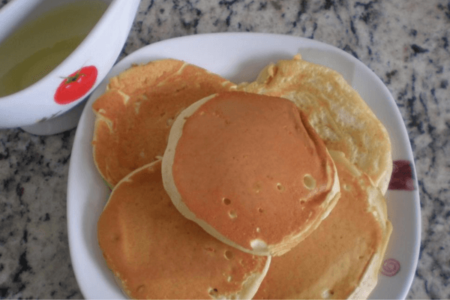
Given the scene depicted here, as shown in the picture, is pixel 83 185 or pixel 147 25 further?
pixel 147 25

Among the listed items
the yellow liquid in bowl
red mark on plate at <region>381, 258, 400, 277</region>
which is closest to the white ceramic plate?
red mark on plate at <region>381, 258, 400, 277</region>

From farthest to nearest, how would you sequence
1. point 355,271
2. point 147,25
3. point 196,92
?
point 147,25
point 196,92
point 355,271

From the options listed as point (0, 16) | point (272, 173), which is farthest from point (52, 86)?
point (272, 173)

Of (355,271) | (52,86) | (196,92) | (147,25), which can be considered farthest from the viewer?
(147,25)

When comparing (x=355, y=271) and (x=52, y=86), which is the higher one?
(x=52, y=86)

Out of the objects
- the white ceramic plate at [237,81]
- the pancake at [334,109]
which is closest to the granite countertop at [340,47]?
the white ceramic plate at [237,81]

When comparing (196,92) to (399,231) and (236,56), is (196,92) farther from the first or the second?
(399,231)

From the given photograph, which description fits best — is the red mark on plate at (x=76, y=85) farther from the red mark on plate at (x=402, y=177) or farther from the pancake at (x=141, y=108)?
the red mark on plate at (x=402, y=177)
